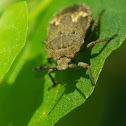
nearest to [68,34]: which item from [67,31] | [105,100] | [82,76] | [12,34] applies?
[67,31]

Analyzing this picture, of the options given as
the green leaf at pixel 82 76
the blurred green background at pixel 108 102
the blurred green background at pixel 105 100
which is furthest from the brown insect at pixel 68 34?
the blurred green background at pixel 108 102

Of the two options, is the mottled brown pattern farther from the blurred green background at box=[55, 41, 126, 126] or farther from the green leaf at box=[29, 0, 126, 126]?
the blurred green background at box=[55, 41, 126, 126]

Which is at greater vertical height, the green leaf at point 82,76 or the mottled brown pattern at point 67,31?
the mottled brown pattern at point 67,31

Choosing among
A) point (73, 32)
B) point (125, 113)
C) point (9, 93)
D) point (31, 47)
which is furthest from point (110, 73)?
point (9, 93)

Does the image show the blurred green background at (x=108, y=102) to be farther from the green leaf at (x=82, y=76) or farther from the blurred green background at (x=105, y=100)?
the green leaf at (x=82, y=76)

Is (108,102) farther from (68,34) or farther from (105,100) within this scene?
(68,34)
